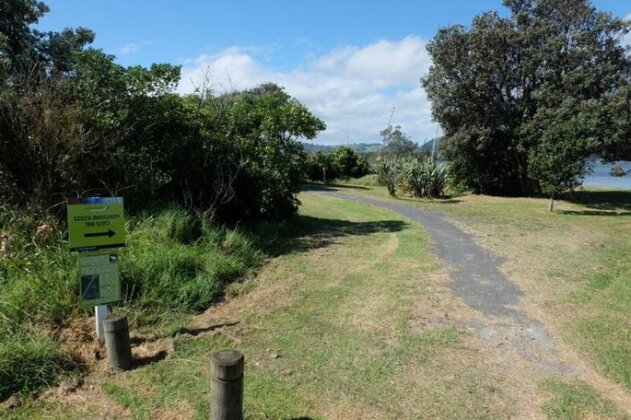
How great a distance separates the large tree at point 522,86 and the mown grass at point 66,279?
12297mm

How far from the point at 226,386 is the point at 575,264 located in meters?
6.98

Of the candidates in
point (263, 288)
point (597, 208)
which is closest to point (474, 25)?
point (597, 208)

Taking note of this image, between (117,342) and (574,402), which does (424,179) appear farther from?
(117,342)

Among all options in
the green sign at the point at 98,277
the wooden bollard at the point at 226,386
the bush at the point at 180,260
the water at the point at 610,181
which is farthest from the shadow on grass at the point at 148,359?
the water at the point at 610,181

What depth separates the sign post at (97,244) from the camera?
3.94 m

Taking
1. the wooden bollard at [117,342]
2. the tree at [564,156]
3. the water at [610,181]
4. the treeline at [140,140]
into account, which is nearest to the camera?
the wooden bollard at [117,342]

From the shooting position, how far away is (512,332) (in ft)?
15.8

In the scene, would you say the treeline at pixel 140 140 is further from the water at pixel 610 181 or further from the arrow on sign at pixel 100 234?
the water at pixel 610 181

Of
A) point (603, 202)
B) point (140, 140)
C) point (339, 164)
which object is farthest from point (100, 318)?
point (339, 164)

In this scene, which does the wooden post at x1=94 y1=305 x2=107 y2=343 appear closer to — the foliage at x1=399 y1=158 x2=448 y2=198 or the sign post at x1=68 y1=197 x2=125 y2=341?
the sign post at x1=68 y1=197 x2=125 y2=341

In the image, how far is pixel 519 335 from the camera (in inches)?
187

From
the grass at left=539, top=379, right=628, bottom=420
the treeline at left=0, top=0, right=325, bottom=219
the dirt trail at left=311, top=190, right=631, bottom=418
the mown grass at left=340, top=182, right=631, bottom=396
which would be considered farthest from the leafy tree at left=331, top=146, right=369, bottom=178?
the grass at left=539, top=379, right=628, bottom=420

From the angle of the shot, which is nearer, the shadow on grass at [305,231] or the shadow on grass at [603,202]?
the shadow on grass at [305,231]

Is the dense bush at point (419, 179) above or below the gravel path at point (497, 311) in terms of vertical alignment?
above
